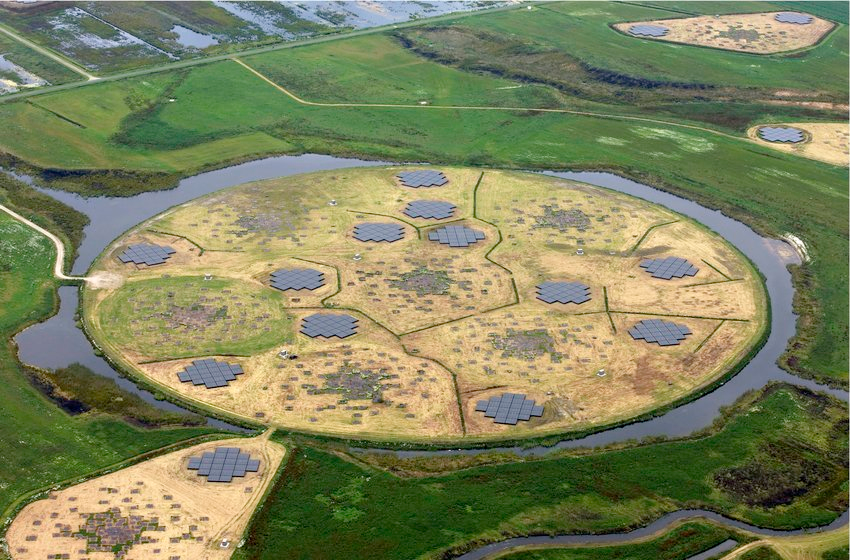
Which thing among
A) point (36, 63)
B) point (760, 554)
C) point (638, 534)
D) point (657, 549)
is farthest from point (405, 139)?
point (760, 554)

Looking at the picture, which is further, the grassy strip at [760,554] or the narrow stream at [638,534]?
the narrow stream at [638,534]

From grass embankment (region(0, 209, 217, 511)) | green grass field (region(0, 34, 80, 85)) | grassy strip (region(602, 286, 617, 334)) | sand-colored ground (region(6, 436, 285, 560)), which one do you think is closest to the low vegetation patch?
grass embankment (region(0, 209, 217, 511))

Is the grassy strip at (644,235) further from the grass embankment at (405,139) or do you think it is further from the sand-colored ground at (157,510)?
the sand-colored ground at (157,510)

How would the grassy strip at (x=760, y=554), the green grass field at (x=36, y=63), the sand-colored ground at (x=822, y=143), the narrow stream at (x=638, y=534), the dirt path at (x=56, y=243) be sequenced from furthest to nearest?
the green grass field at (x=36, y=63), the sand-colored ground at (x=822, y=143), the dirt path at (x=56, y=243), the narrow stream at (x=638, y=534), the grassy strip at (x=760, y=554)

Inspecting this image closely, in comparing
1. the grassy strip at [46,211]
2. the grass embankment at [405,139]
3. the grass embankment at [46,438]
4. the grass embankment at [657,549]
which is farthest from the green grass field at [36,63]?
the grass embankment at [657,549]

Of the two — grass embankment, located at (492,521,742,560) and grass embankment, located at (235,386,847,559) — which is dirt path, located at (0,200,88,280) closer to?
grass embankment, located at (235,386,847,559)

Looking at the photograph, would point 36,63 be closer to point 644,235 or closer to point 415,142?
point 415,142
